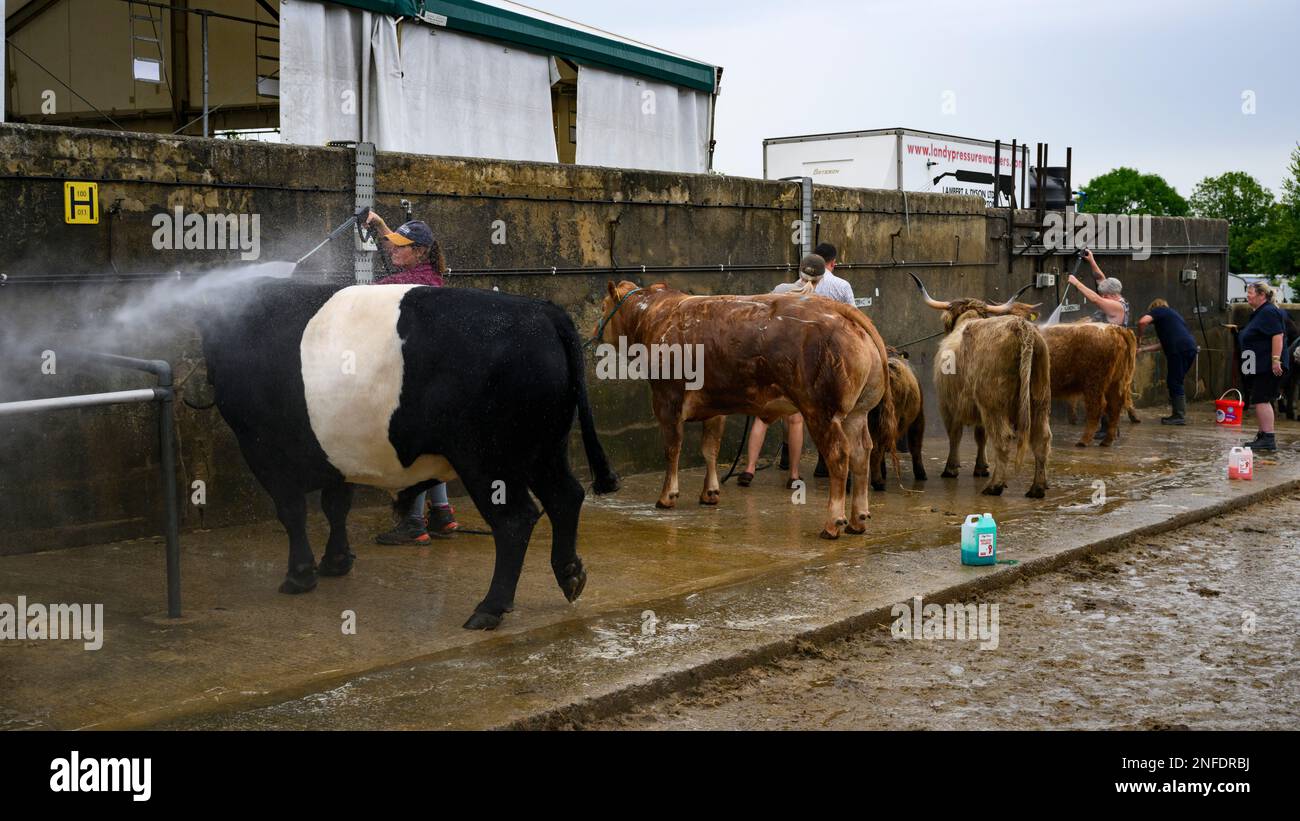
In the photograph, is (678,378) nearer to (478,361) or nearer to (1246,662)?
(478,361)

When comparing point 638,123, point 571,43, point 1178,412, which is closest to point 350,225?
point 571,43

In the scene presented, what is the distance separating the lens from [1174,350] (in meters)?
17.8

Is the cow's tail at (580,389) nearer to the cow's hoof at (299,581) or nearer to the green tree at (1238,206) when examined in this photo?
the cow's hoof at (299,581)

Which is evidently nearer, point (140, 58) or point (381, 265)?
point (381, 265)

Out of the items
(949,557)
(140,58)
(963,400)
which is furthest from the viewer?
(140,58)

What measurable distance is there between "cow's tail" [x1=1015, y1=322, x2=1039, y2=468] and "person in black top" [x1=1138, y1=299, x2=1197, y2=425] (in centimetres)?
738

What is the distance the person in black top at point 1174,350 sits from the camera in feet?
57.5

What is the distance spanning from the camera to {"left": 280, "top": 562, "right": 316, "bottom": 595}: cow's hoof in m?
7.18

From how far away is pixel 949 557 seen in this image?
27.8ft

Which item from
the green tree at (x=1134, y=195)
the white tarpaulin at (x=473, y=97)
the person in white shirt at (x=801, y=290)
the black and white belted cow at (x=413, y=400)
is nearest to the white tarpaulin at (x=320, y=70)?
the white tarpaulin at (x=473, y=97)

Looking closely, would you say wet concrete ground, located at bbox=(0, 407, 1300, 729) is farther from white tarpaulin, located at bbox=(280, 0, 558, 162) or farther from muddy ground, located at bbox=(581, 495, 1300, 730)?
white tarpaulin, located at bbox=(280, 0, 558, 162)

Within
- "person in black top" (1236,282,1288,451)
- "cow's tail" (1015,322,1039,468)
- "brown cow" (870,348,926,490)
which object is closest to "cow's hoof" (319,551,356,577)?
"brown cow" (870,348,926,490)
